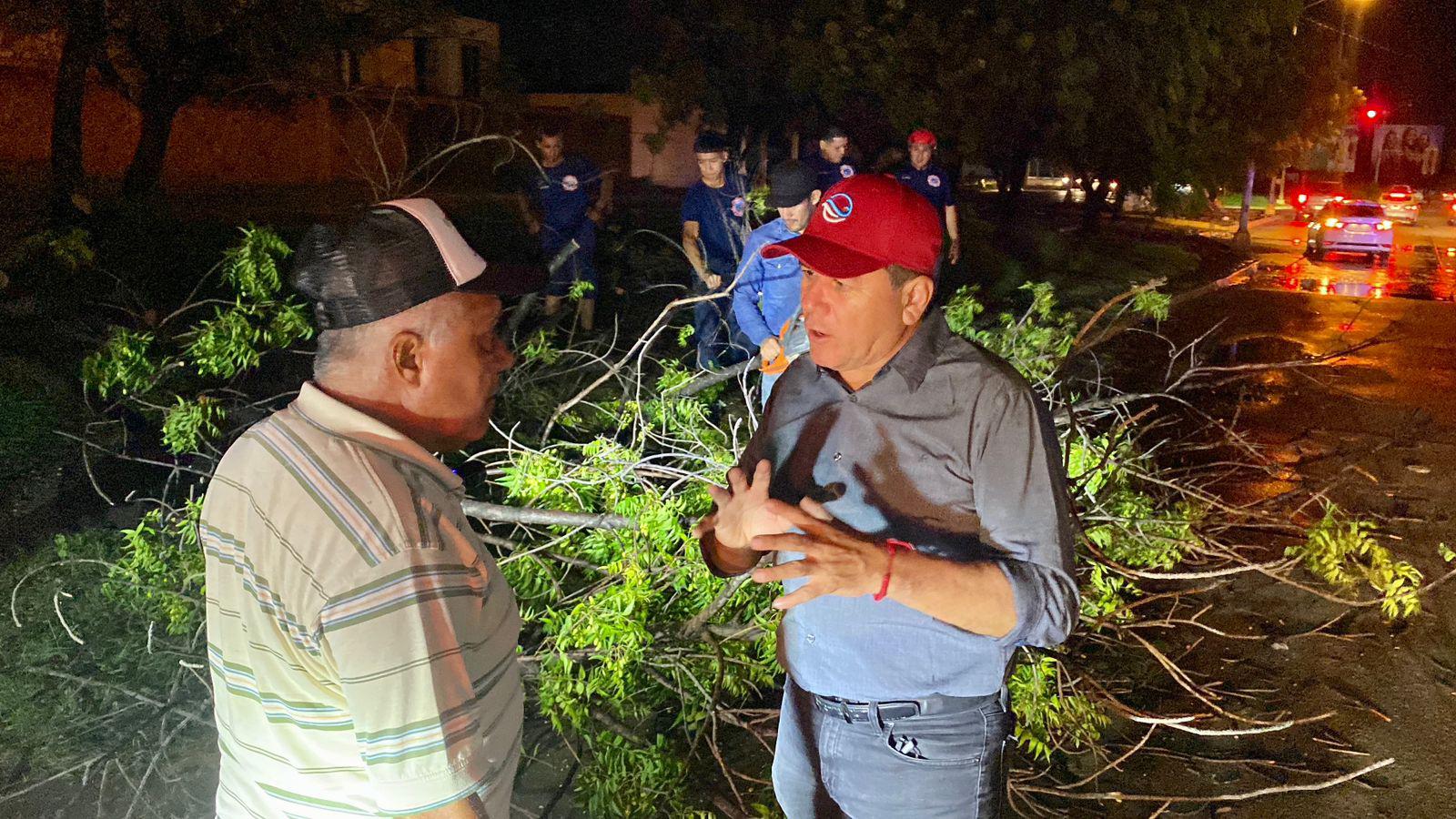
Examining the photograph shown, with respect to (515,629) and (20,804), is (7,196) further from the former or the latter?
(515,629)

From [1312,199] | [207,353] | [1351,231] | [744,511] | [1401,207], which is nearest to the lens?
[744,511]

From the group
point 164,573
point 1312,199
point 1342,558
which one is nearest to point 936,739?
point 1342,558

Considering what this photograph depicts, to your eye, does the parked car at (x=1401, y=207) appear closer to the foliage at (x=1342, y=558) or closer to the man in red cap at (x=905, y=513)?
the foliage at (x=1342, y=558)

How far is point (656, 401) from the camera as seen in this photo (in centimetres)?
452

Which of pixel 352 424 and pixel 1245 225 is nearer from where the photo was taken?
pixel 352 424

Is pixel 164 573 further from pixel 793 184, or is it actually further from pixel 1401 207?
pixel 1401 207

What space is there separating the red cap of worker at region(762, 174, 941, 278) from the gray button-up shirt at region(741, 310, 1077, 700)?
16cm

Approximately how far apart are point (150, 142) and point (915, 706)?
8481 mm

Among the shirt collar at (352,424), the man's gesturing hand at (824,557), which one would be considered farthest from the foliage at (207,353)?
the man's gesturing hand at (824,557)

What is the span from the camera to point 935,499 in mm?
2041

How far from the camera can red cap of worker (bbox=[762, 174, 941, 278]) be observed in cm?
208

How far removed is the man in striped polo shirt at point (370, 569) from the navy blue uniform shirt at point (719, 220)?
4.98m

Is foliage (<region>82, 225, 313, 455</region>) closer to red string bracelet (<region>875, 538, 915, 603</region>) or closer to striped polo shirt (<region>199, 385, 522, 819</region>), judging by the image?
striped polo shirt (<region>199, 385, 522, 819</region>)

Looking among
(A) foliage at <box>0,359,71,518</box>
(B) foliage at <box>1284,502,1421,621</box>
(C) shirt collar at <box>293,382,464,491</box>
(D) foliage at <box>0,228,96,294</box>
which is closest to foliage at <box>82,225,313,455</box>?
(A) foliage at <box>0,359,71,518</box>
